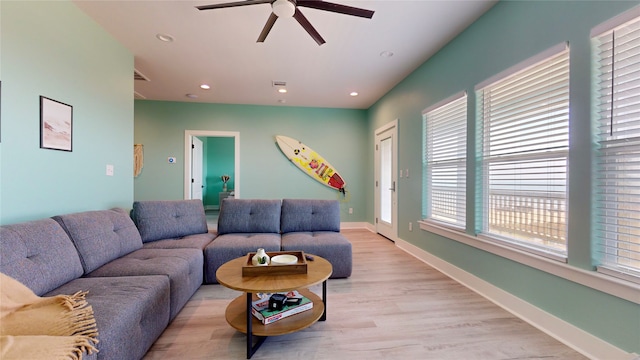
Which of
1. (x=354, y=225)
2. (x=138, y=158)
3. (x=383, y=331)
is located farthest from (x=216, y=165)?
(x=383, y=331)

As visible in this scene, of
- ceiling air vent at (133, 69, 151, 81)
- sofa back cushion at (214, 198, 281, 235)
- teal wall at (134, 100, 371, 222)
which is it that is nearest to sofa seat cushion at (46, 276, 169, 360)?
sofa back cushion at (214, 198, 281, 235)

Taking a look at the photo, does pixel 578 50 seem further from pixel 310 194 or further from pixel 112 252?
pixel 310 194

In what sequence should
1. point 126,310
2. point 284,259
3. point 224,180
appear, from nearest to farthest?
point 126,310 < point 284,259 < point 224,180

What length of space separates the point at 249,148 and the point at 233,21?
292 cm

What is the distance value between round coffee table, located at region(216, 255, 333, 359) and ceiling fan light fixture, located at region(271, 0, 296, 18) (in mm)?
1844

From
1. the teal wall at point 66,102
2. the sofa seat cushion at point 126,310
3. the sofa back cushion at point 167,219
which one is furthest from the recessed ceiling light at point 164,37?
the sofa seat cushion at point 126,310

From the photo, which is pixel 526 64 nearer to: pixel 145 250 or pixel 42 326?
pixel 42 326

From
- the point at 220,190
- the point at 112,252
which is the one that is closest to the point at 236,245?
the point at 112,252

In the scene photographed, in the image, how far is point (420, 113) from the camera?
11.0ft

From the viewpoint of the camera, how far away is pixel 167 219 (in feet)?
8.89

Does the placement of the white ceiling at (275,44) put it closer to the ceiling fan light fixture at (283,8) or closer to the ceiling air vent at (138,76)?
the ceiling air vent at (138,76)

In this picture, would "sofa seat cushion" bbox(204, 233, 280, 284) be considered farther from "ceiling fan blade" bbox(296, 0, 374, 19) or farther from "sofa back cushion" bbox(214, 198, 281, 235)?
"ceiling fan blade" bbox(296, 0, 374, 19)

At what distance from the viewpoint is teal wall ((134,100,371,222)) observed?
4.79 meters

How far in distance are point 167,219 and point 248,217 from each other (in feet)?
2.86
